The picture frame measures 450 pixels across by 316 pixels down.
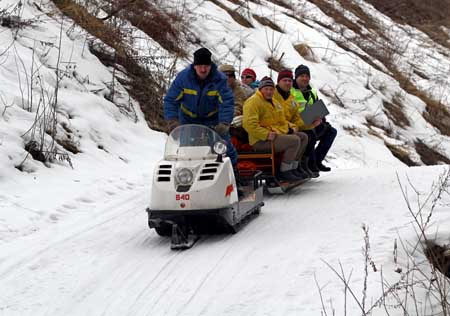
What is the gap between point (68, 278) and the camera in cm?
589

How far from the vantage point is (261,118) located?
9.45 meters

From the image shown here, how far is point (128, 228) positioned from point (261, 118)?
8.99 feet

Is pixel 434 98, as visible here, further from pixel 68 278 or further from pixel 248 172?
pixel 68 278

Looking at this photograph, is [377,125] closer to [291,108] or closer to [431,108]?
[431,108]

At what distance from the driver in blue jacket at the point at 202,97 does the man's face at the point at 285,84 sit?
2099 mm

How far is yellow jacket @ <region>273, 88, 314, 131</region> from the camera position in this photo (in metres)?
9.87

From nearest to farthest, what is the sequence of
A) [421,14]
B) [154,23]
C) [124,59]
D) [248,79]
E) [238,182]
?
[238,182]
[248,79]
[124,59]
[154,23]
[421,14]

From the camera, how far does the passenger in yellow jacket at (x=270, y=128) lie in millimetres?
9297

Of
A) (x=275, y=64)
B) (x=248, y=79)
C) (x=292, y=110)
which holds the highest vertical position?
(x=275, y=64)

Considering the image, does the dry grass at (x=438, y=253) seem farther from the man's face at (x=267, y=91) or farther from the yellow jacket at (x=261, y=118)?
the man's face at (x=267, y=91)

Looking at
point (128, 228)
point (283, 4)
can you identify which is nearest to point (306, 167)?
point (128, 228)

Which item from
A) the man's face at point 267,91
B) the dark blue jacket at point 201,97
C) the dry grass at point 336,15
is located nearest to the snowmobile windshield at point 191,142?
the dark blue jacket at point 201,97

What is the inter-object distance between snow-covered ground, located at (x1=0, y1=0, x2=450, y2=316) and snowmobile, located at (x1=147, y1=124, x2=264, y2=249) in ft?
0.57

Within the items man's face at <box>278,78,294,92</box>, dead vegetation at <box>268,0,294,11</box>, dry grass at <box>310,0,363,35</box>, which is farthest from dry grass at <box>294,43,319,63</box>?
man's face at <box>278,78,294,92</box>
